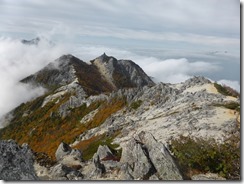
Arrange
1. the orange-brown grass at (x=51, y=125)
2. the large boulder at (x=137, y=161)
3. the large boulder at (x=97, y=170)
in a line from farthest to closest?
the orange-brown grass at (x=51, y=125), the large boulder at (x=97, y=170), the large boulder at (x=137, y=161)

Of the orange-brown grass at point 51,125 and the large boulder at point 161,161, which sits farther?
the orange-brown grass at point 51,125

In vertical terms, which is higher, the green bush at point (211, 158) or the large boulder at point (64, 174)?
the green bush at point (211, 158)

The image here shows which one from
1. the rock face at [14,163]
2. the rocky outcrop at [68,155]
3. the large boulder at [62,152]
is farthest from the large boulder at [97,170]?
the large boulder at [62,152]

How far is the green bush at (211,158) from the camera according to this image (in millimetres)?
20094

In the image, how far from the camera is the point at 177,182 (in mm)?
18688

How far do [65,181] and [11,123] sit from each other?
163783mm

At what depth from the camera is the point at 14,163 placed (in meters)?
20.0

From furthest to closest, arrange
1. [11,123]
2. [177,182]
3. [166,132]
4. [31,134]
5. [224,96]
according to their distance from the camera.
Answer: [11,123] → [31,134] → [224,96] → [166,132] → [177,182]

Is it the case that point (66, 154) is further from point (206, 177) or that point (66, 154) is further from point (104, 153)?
point (206, 177)

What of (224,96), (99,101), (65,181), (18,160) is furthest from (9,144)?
(99,101)

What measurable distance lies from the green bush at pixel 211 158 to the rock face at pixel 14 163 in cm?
754

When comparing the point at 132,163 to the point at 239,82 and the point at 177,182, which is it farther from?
the point at 239,82

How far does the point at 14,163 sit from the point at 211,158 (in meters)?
10.3

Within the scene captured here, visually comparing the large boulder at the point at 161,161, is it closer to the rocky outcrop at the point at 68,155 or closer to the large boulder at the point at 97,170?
the large boulder at the point at 97,170
